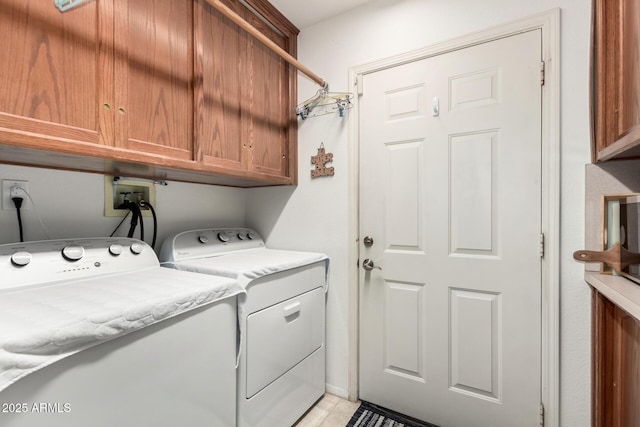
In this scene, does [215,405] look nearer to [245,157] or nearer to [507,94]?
[245,157]

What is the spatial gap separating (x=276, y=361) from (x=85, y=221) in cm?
115

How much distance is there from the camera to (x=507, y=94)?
1.44m

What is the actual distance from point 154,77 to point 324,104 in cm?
102

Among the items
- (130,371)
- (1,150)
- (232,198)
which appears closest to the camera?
(130,371)

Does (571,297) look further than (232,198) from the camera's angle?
No

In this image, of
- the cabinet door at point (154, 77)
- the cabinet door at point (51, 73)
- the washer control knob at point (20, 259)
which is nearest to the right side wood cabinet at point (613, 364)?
the cabinet door at point (154, 77)

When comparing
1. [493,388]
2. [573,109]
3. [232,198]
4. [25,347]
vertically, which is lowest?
[493,388]

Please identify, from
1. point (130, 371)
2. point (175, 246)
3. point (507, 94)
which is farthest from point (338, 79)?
point (130, 371)

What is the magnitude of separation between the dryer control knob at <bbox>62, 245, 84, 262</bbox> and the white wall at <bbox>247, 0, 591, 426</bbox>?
→ 114 cm

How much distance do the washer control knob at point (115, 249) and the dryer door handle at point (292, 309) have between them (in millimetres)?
822

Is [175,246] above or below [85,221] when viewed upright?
below

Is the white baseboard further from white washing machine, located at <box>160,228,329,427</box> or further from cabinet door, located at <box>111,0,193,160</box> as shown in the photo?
cabinet door, located at <box>111,0,193,160</box>

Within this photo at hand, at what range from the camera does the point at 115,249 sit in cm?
131

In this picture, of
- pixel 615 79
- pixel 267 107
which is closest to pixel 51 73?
pixel 267 107
